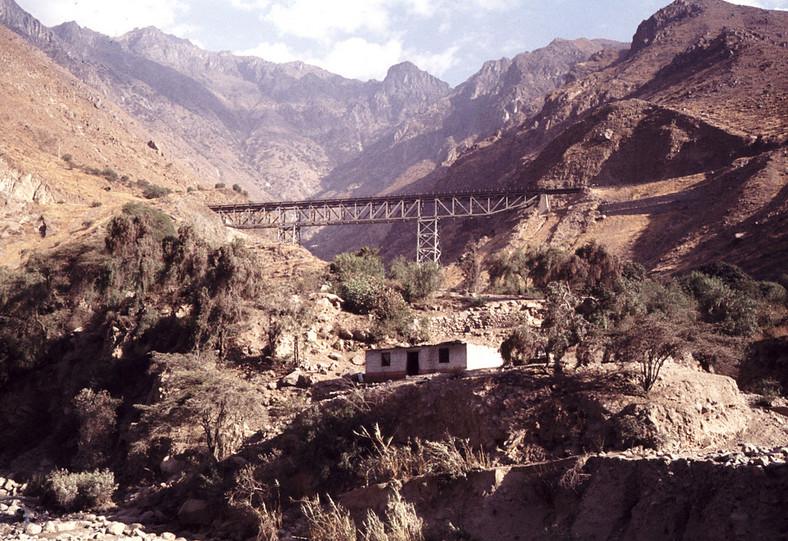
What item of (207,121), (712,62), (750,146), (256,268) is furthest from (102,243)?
(207,121)

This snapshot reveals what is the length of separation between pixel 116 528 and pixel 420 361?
372 inches

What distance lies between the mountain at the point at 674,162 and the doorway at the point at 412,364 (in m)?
29.3

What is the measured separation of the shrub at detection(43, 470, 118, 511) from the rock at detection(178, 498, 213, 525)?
3269 millimetres

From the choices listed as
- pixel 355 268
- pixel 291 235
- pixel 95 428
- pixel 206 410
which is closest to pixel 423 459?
pixel 206 410

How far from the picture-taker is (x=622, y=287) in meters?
24.2

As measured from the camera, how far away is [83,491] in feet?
54.4

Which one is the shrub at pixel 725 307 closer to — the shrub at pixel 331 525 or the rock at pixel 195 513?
the shrub at pixel 331 525

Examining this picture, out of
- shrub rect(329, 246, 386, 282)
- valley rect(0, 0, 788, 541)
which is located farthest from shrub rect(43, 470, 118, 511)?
shrub rect(329, 246, 386, 282)

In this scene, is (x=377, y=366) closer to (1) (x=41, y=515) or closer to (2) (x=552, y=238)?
(1) (x=41, y=515)

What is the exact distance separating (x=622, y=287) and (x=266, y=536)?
17.6 m

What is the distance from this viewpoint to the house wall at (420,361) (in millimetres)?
17922

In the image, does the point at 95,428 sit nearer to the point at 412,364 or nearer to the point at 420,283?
the point at 412,364

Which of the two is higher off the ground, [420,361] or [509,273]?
[509,273]

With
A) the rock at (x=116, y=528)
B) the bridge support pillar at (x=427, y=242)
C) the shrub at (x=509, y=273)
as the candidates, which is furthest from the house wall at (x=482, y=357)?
the bridge support pillar at (x=427, y=242)
